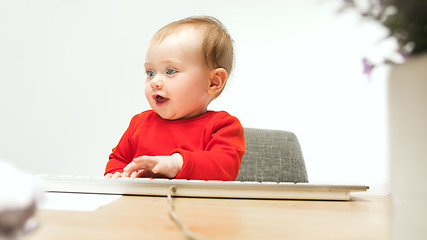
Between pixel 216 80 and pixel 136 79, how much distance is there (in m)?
1.84

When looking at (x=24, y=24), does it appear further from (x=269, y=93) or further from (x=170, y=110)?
(x=170, y=110)

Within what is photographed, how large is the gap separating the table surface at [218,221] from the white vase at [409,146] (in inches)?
2.8

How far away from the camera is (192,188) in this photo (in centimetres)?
65

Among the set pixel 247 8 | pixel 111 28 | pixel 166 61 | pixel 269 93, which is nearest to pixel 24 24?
pixel 111 28

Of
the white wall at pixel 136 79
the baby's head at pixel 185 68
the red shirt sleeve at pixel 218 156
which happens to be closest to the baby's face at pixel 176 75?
the baby's head at pixel 185 68

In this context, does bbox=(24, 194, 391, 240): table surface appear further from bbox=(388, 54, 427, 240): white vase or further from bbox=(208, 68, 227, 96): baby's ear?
bbox=(208, 68, 227, 96): baby's ear

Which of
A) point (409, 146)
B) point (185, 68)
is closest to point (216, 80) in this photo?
point (185, 68)

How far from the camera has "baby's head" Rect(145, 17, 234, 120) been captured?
3.27 feet

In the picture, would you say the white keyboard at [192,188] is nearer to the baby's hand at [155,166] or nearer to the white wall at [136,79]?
the baby's hand at [155,166]

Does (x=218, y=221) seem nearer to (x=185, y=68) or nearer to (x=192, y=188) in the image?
(x=192, y=188)

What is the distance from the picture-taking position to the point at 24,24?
2918 millimetres

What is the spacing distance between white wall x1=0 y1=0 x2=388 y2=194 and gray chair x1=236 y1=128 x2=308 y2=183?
1303mm

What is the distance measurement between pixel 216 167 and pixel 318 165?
6.14 feet

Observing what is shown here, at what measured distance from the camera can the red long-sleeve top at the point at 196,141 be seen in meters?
0.94
